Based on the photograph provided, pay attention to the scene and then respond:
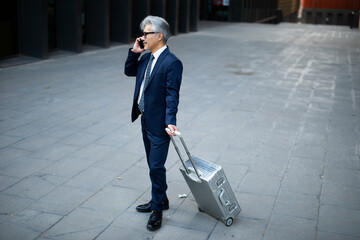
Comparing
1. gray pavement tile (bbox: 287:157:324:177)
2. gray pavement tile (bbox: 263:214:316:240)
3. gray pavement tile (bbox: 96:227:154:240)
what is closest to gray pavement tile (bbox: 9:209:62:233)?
gray pavement tile (bbox: 96:227:154:240)

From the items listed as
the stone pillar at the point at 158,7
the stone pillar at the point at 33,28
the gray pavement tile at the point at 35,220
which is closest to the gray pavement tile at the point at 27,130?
the gray pavement tile at the point at 35,220

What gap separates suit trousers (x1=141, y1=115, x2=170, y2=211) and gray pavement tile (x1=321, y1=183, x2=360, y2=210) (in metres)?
1.96

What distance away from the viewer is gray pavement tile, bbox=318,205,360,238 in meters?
4.53

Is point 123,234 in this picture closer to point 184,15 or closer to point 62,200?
point 62,200

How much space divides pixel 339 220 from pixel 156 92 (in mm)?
2342

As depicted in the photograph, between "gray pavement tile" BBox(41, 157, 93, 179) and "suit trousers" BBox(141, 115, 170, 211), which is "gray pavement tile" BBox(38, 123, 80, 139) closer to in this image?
"gray pavement tile" BBox(41, 157, 93, 179)

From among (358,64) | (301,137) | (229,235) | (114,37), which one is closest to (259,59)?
(358,64)

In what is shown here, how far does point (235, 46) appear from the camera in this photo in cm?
1947

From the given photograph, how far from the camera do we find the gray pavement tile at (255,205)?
189 inches

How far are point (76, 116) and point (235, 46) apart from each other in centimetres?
1236

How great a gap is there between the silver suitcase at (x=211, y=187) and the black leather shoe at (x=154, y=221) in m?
0.44

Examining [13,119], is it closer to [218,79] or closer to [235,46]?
[218,79]

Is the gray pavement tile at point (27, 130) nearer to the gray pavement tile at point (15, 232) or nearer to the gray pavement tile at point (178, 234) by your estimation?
the gray pavement tile at point (15, 232)

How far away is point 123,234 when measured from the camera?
4328 mm
